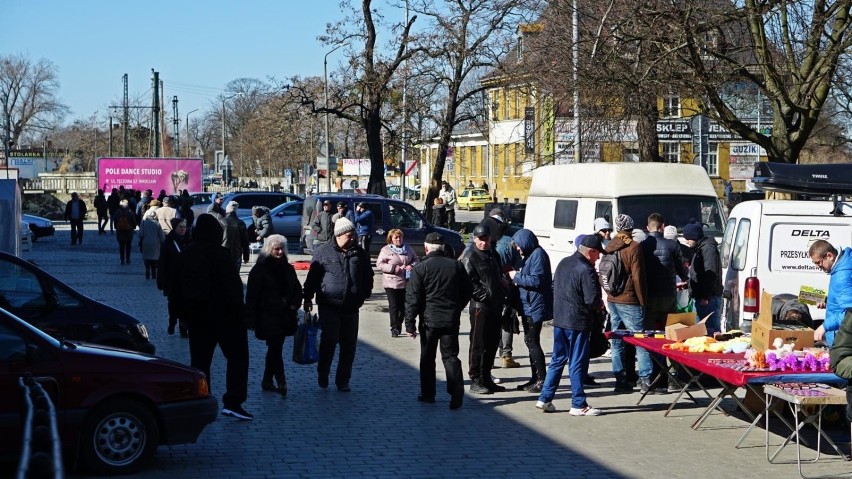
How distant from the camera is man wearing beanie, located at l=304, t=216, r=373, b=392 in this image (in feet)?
39.0

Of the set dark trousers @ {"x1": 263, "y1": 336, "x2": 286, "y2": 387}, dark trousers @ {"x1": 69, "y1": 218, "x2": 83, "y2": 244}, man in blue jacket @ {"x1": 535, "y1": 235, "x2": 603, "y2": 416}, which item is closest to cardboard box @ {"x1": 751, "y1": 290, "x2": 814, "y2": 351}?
man in blue jacket @ {"x1": 535, "y1": 235, "x2": 603, "y2": 416}

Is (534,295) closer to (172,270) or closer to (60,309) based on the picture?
(172,270)

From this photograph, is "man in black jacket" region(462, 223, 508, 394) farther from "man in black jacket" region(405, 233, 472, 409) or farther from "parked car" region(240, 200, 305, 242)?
"parked car" region(240, 200, 305, 242)

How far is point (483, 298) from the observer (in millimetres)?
11773

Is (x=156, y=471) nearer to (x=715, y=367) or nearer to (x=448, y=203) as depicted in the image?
(x=715, y=367)

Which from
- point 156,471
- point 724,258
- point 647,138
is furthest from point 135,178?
point 156,471

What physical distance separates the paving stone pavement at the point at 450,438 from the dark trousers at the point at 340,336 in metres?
0.28

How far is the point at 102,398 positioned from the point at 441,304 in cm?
397

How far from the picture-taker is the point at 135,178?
57469 millimetres

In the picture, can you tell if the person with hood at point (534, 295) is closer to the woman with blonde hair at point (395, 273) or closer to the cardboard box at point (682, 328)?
the cardboard box at point (682, 328)

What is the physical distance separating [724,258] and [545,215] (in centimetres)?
645

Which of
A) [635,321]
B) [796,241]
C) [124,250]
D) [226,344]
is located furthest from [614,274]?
[124,250]

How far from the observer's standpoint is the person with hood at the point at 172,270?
1052 centimetres

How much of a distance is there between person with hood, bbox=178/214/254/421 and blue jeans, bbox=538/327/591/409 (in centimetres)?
286
